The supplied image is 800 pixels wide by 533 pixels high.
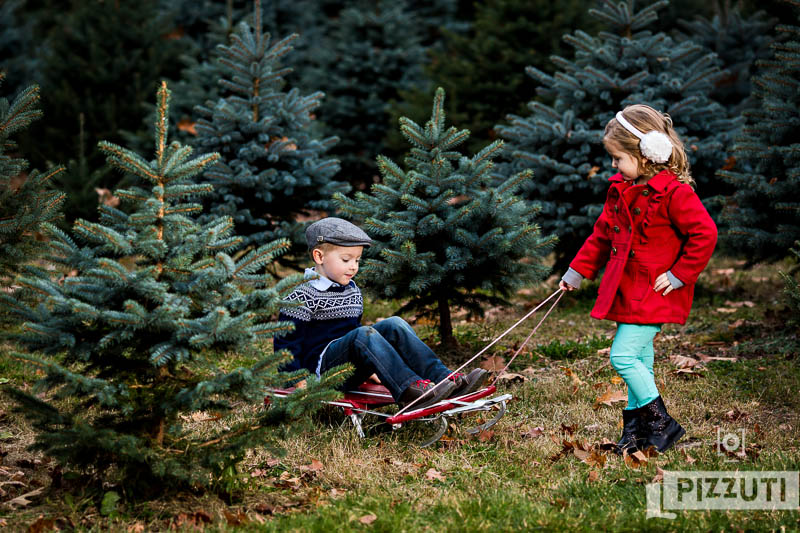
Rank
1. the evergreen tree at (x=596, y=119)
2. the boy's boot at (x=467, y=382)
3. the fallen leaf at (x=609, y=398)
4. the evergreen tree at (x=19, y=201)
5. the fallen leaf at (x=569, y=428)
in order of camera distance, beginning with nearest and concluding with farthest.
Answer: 1. the boy's boot at (x=467, y=382)
2. the fallen leaf at (x=569, y=428)
3. the evergreen tree at (x=19, y=201)
4. the fallen leaf at (x=609, y=398)
5. the evergreen tree at (x=596, y=119)

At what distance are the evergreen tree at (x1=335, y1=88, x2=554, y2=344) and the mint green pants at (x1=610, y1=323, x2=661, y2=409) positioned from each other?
1.50 meters

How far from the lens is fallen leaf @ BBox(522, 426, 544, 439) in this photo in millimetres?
4569

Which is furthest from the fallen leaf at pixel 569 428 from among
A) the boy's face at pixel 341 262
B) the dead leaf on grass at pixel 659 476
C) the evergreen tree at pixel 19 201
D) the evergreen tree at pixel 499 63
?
the evergreen tree at pixel 499 63

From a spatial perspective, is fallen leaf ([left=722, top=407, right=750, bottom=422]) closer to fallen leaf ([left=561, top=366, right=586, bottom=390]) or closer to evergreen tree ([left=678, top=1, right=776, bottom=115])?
fallen leaf ([left=561, top=366, right=586, bottom=390])

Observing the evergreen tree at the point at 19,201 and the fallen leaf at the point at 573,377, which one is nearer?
the evergreen tree at the point at 19,201

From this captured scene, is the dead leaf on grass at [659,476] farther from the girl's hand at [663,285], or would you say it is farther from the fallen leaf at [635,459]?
the girl's hand at [663,285]

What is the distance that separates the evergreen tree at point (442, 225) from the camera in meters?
5.56

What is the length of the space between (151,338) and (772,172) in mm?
5792

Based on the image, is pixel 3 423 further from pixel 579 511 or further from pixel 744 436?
pixel 744 436

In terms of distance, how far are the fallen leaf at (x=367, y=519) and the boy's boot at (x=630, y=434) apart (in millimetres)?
1617

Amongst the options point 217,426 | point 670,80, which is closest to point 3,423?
point 217,426

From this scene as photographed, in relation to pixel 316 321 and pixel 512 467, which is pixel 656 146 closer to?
pixel 512 467

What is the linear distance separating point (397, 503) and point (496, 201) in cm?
278

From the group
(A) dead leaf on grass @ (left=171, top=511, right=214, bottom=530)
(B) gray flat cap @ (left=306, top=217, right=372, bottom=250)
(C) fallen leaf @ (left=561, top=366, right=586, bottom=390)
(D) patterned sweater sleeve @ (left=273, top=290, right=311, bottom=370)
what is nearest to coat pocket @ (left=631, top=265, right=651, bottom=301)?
(C) fallen leaf @ (left=561, top=366, right=586, bottom=390)
